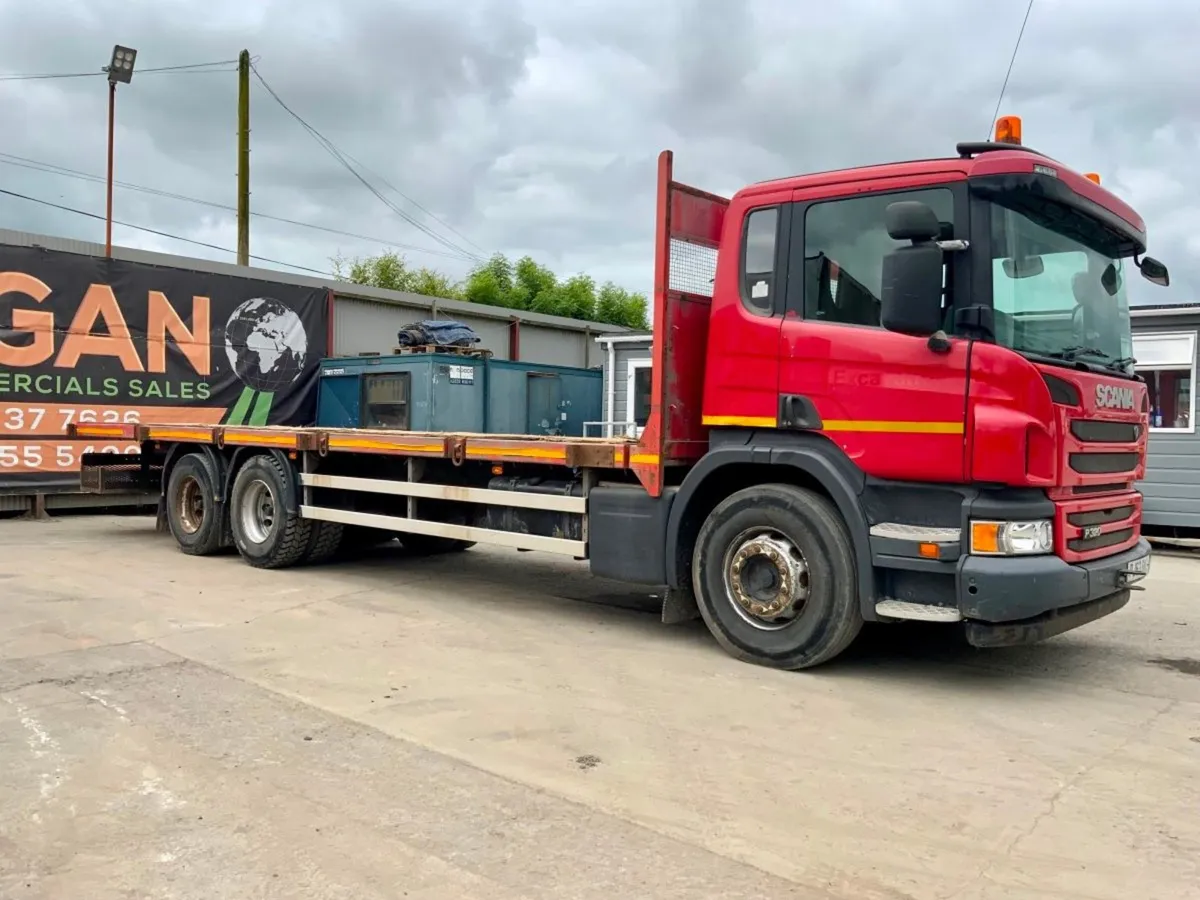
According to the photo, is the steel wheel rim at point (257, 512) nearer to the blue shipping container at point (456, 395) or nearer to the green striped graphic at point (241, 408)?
the blue shipping container at point (456, 395)

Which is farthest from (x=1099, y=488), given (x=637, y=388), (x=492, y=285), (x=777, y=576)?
(x=492, y=285)

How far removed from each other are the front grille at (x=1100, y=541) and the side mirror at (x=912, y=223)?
1850 mm

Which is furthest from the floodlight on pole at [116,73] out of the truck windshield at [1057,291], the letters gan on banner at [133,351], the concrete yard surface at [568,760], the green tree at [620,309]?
the green tree at [620,309]

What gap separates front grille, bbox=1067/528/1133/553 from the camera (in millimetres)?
5262

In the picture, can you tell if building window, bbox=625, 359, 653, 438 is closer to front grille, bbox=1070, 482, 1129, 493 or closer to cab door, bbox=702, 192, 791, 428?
cab door, bbox=702, 192, 791, 428

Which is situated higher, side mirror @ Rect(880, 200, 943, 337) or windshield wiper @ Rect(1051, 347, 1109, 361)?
side mirror @ Rect(880, 200, 943, 337)

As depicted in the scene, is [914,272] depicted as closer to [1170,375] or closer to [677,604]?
[677,604]

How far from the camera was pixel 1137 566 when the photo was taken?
580 centimetres

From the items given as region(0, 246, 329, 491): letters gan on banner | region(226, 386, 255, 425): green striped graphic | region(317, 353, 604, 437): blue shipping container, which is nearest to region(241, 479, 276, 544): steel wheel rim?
region(317, 353, 604, 437): blue shipping container

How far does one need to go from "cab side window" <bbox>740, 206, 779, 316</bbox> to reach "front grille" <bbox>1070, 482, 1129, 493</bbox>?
6.59 feet

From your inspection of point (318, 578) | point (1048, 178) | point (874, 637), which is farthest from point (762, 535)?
point (318, 578)

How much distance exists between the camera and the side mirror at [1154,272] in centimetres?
632

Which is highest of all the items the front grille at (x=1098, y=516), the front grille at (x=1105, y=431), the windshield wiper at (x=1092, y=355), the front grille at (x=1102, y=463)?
the windshield wiper at (x=1092, y=355)

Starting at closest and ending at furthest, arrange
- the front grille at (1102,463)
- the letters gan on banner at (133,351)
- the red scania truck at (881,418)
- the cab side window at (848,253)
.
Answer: the red scania truck at (881,418)
the front grille at (1102,463)
the cab side window at (848,253)
the letters gan on banner at (133,351)
